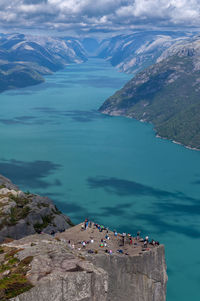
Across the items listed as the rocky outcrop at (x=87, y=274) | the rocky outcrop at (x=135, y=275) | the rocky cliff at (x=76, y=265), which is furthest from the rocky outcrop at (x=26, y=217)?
the rocky outcrop at (x=135, y=275)

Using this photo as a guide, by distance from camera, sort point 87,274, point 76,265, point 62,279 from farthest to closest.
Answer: point 76,265 < point 87,274 < point 62,279

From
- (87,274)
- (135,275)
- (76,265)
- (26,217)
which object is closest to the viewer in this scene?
(87,274)

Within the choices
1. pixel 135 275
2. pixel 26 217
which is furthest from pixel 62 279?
pixel 26 217

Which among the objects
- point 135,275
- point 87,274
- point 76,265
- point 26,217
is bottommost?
point 26,217

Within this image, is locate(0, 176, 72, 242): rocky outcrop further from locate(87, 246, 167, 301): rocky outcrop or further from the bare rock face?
the bare rock face

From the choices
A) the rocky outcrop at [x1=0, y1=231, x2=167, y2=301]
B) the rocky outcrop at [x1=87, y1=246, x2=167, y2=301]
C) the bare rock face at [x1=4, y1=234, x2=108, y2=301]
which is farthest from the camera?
the rocky outcrop at [x1=87, y1=246, x2=167, y2=301]

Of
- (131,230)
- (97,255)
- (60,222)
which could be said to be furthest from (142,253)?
(131,230)

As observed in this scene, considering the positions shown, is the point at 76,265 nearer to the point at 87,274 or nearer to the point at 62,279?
the point at 87,274

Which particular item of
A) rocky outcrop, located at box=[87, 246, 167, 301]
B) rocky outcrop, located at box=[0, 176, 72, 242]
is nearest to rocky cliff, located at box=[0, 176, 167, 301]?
rocky outcrop, located at box=[87, 246, 167, 301]
